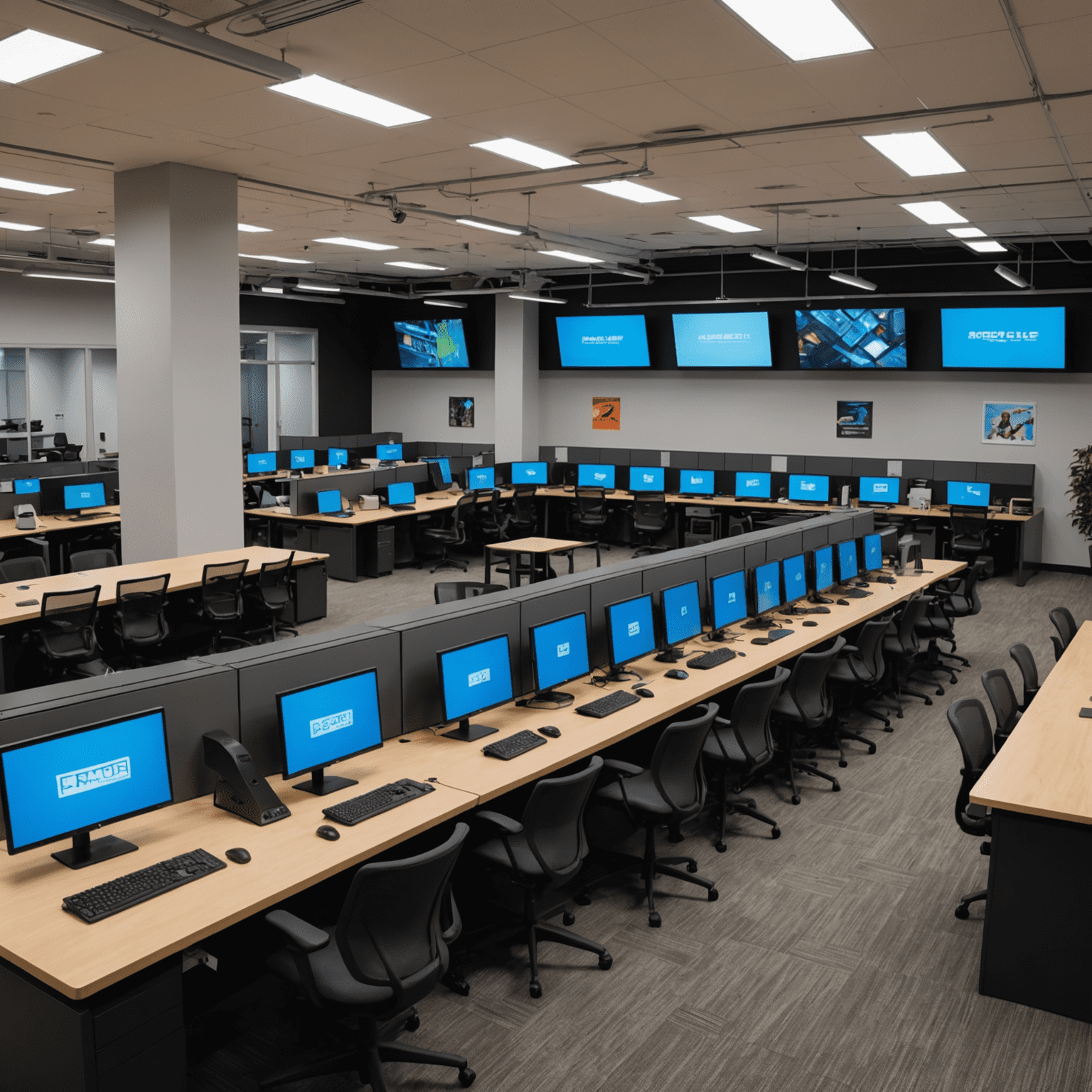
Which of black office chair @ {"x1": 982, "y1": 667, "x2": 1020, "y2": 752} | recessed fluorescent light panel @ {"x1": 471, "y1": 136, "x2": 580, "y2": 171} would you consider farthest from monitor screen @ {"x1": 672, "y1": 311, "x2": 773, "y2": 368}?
black office chair @ {"x1": 982, "y1": 667, "x2": 1020, "y2": 752}

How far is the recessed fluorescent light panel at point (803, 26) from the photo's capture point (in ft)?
13.8

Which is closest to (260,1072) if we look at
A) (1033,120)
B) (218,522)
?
(218,522)

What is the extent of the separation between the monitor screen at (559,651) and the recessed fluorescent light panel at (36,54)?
12.1 feet

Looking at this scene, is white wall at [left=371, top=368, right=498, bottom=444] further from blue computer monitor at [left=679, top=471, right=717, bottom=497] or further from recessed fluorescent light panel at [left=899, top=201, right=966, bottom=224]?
recessed fluorescent light panel at [left=899, top=201, right=966, bottom=224]

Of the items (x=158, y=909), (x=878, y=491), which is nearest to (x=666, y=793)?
(x=158, y=909)

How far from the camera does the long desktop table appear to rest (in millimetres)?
2590

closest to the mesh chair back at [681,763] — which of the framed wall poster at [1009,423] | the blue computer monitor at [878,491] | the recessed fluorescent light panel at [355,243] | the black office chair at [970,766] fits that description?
the black office chair at [970,766]

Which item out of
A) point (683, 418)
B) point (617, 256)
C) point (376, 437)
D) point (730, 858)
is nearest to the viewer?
point (730, 858)

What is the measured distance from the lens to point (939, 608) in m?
8.27

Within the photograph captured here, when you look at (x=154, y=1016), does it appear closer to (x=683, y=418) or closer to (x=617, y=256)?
(x=617, y=256)

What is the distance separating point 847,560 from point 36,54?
6.56 meters

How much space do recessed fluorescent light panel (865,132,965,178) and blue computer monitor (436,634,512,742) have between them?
4.31 m

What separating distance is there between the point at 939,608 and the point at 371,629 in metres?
5.74

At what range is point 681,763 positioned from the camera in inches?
172
